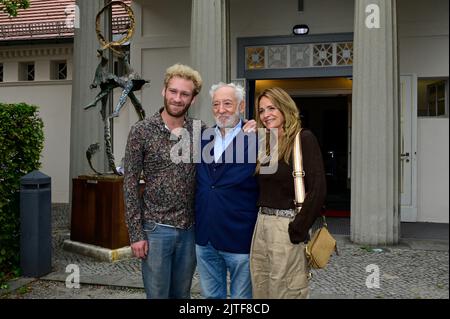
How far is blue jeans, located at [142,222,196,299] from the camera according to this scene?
2.80m

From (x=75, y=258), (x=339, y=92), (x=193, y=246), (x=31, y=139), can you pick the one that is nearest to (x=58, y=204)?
(x=75, y=258)

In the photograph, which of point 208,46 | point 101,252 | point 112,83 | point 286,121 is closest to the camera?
point 286,121

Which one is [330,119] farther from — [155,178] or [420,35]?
[155,178]

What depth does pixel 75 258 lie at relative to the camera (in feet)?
20.5

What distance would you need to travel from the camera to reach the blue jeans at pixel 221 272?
278cm

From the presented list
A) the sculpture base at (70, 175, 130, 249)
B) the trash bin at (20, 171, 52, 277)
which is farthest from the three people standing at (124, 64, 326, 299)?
the sculpture base at (70, 175, 130, 249)

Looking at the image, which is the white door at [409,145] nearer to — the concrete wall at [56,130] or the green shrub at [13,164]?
the green shrub at [13,164]

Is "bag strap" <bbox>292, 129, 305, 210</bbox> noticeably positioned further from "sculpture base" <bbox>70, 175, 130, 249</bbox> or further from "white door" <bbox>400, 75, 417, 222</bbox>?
"white door" <bbox>400, 75, 417, 222</bbox>

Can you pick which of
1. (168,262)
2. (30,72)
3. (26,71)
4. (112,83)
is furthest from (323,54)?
(26,71)

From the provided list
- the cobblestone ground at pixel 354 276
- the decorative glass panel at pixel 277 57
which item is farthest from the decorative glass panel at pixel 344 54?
the cobblestone ground at pixel 354 276

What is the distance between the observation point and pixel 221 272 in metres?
2.89

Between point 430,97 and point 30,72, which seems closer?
point 430,97

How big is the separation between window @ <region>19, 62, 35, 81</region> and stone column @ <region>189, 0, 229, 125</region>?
6788 mm

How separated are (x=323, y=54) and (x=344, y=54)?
44cm
